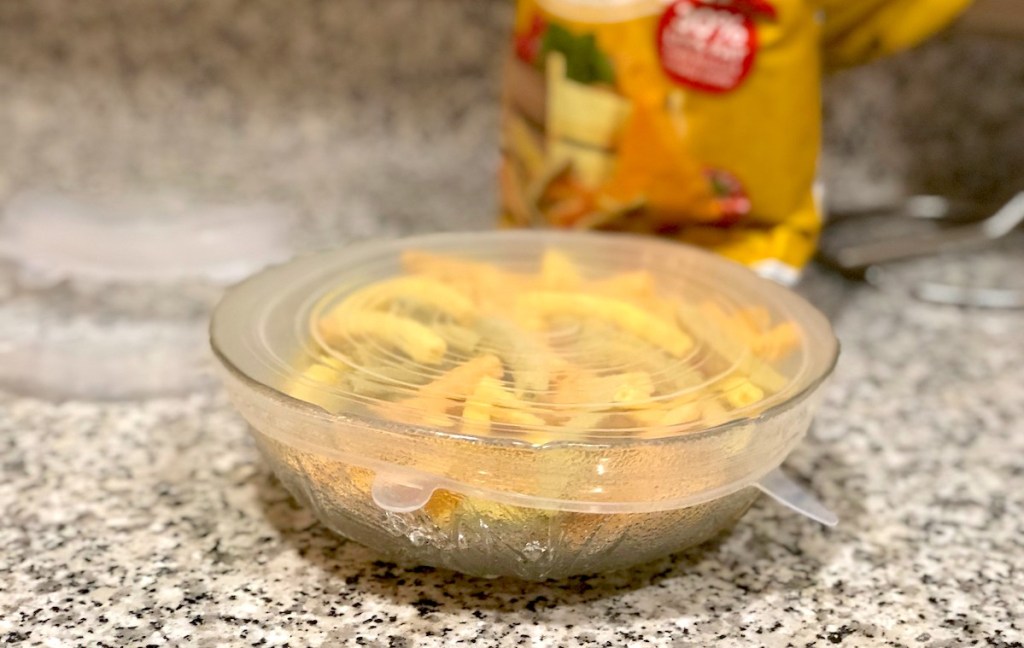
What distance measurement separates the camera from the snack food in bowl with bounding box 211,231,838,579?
344 millimetres

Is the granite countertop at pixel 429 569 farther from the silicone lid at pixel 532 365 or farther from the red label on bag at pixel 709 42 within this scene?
the red label on bag at pixel 709 42

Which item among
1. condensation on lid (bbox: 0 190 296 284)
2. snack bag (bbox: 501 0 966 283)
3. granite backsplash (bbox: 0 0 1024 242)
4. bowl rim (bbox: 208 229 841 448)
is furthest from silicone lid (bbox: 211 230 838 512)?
granite backsplash (bbox: 0 0 1024 242)

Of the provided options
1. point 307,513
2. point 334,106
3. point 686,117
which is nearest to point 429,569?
point 307,513

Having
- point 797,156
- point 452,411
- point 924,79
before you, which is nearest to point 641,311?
point 452,411

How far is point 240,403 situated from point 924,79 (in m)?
0.75

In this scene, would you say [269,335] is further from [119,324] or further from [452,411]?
[119,324]

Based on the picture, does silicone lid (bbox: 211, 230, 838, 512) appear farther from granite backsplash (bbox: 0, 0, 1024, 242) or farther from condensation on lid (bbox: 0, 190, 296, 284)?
granite backsplash (bbox: 0, 0, 1024, 242)

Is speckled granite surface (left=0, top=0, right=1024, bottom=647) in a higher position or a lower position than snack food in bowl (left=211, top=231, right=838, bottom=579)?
lower

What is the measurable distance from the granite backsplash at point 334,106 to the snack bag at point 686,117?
0.24m

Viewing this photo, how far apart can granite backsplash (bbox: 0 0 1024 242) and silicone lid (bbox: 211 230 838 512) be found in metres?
0.38

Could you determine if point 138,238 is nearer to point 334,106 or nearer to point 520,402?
point 334,106

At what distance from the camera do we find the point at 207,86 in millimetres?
941

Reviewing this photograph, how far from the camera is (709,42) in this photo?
590 mm

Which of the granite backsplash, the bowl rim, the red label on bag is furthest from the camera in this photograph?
the granite backsplash
